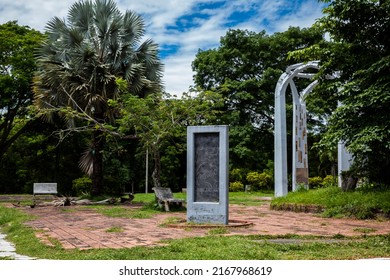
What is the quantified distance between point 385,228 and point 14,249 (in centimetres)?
509

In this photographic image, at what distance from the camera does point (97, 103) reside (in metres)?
14.8

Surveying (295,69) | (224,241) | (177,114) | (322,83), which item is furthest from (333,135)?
(295,69)

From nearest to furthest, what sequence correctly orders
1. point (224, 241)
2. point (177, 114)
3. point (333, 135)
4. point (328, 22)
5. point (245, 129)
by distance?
point (224, 241), point (333, 135), point (328, 22), point (177, 114), point (245, 129)

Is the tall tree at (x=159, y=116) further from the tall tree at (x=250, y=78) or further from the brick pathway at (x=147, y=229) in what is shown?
the tall tree at (x=250, y=78)

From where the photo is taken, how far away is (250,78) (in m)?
23.7

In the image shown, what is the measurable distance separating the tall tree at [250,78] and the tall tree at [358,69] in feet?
49.3

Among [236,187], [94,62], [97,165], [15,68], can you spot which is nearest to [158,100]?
[94,62]

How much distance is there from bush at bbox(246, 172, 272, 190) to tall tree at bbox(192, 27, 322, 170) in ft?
3.04

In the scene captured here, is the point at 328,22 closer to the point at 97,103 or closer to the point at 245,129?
the point at 97,103

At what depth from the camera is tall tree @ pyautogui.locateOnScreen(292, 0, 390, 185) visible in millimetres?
6617

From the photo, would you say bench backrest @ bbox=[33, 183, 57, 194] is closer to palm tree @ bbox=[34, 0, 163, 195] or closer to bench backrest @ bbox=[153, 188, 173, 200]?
palm tree @ bbox=[34, 0, 163, 195]

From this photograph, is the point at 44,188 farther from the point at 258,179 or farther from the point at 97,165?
the point at 258,179

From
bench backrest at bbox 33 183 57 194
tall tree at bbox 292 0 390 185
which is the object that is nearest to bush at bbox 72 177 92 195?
bench backrest at bbox 33 183 57 194

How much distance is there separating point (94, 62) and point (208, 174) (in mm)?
7667
